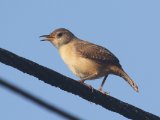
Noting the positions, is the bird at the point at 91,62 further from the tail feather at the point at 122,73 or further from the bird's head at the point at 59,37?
the bird's head at the point at 59,37

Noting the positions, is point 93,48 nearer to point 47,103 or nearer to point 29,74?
point 29,74

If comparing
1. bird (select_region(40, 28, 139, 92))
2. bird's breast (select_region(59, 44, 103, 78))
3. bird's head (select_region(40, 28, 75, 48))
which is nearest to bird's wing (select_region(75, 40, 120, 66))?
bird (select_region(40, 28, 139, 92))

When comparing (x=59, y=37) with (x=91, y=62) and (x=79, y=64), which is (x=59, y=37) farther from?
(x=91, y=62)

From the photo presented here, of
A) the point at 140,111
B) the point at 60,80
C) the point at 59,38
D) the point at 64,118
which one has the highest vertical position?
the point at 59,38

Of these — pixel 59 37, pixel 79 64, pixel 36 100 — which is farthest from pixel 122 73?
pixel 36 100

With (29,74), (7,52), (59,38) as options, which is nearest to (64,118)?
(7,52)

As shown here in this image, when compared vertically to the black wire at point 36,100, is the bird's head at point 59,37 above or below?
above

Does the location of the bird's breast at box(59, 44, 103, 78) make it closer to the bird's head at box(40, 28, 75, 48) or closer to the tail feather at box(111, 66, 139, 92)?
the tail feather at box(111, 66, 139, 92)

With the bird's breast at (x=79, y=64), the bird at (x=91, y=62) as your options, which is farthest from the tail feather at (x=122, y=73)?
the bird's breast at (x=79, y=64)
